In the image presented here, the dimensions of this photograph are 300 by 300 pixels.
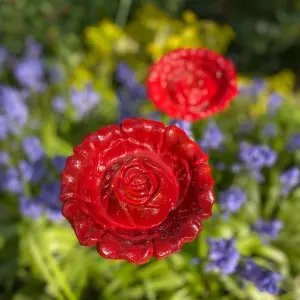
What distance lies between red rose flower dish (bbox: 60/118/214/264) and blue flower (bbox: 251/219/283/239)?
930mm

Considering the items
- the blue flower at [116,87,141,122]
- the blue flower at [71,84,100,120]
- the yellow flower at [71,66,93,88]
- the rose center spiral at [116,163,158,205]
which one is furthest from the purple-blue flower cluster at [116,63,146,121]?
the rose center spiral at [116,163,158,205]

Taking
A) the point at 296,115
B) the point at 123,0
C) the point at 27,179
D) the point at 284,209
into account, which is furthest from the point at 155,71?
the point at 123,0

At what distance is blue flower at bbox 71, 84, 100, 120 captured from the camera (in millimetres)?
2990

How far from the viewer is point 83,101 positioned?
3008 millimetres

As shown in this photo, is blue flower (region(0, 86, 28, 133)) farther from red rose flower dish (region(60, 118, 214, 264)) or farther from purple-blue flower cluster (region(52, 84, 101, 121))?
red rose flower dish (region(60, 118, 214, 264))

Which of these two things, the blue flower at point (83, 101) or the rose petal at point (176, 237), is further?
the blue flower at point (83, 101)

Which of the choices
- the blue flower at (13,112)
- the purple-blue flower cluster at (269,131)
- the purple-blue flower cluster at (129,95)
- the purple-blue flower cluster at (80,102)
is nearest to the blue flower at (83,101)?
the purple-blue flower cluster at (80,102)

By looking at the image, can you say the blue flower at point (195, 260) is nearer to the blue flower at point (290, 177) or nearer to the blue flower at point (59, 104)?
the blue flower at point (290, 177)

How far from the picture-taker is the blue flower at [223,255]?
1.84m

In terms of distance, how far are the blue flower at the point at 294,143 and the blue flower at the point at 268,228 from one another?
49cm

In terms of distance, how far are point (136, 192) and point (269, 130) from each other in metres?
1.51

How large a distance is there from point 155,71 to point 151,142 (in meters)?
0.44

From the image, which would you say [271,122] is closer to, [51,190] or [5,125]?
[51,190]

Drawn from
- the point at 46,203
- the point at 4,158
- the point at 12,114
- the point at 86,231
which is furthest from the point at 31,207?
the point at 86,231
